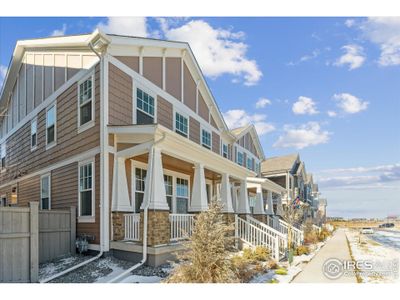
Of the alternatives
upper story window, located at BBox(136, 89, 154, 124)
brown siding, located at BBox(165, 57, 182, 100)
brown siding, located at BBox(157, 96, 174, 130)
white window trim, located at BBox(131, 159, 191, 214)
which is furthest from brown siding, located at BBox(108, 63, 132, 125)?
brown siding, located at BBox(165, 57, 182, 100)

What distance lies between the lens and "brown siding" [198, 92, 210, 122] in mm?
13975

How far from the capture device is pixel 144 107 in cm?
991

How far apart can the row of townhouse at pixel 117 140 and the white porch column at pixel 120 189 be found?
0.02 meters

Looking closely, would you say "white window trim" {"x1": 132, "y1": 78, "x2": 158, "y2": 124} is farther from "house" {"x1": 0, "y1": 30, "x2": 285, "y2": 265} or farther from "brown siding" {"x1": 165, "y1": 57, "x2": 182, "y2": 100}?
"brown siding" {"x1": 165, "y1": 57, "x2": 182, "y2": 100}

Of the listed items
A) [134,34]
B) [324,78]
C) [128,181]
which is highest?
[134,34]

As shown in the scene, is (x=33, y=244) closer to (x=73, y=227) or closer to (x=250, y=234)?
(x=73, y=227)

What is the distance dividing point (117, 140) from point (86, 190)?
1599mm

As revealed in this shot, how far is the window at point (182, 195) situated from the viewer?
11.5m

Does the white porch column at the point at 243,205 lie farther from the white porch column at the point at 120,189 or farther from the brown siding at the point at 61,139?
the brown siding at the point at 61,139

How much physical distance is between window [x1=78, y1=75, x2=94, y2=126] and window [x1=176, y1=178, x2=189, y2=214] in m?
3.84
